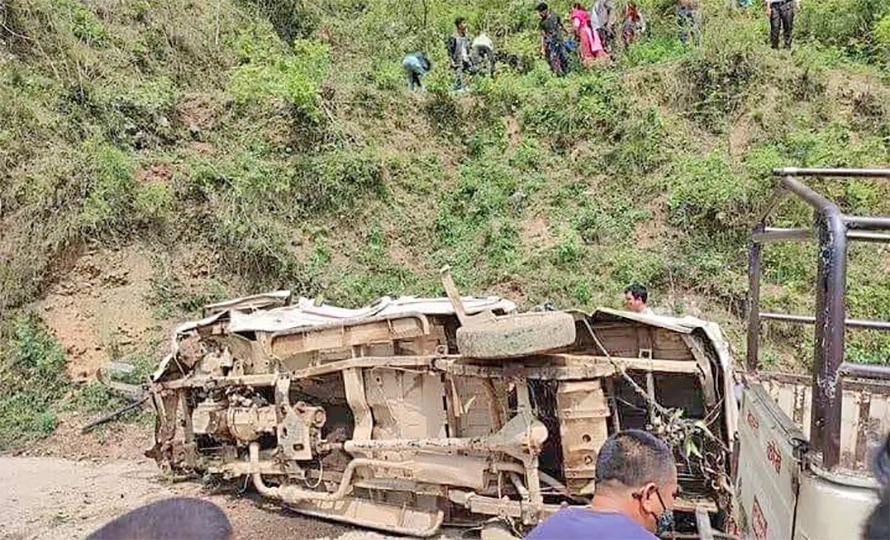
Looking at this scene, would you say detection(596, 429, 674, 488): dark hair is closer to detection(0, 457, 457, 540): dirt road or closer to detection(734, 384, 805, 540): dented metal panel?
detection(734, 384, 805, 540): dented metal panel

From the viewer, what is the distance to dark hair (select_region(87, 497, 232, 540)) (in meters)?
1.55

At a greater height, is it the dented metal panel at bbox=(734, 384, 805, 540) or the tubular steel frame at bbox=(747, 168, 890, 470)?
the tubular steel frame at bbox=(747, 168, 890, 470)

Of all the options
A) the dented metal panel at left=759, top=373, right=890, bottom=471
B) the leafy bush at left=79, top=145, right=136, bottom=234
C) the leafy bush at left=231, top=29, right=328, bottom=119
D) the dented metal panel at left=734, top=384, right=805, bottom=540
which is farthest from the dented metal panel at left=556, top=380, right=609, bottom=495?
the leafy bush at left=231, top=29, right=328, bottom=119

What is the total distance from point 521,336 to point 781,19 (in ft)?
31.2

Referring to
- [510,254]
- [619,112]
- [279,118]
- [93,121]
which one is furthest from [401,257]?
[93,121]

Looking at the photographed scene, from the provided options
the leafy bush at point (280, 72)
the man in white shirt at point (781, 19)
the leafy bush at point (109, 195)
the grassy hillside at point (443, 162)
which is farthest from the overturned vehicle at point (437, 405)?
the man in white shirt at point (781, 19)

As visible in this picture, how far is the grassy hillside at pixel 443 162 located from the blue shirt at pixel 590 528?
26.4 ft

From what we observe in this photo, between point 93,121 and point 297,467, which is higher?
point 93,121

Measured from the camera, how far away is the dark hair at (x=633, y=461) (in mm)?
2348

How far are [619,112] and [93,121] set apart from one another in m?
8.11

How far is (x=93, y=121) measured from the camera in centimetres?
1231

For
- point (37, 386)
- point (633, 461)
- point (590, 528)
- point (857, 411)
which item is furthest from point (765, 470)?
point (37, 386)

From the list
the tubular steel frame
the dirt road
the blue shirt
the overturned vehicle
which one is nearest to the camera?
the blue shirt

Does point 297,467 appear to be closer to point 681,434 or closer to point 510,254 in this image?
point 681,434
